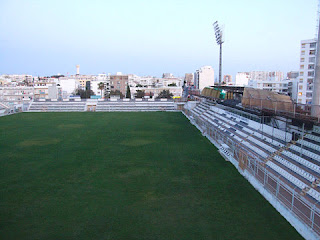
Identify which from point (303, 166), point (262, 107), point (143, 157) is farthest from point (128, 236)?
point (262, 107)

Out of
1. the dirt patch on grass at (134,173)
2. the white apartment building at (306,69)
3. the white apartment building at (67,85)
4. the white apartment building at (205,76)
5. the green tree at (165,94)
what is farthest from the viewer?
the white apartment building at (205,76)

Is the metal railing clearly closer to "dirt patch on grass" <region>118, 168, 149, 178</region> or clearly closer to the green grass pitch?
the green grass pitch

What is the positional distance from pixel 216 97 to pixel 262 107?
11.8m

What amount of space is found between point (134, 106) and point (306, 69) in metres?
25.1

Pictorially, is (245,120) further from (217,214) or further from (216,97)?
(217,214)

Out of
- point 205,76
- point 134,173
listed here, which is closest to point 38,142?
point 134,173

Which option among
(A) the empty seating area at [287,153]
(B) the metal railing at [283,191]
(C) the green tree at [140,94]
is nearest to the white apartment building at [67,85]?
(C) the green tree at [140,94]

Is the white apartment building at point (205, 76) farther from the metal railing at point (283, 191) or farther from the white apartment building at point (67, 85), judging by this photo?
the metal railing at point (283, 191)

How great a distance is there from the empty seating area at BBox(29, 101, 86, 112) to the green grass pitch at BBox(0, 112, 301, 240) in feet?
72.7

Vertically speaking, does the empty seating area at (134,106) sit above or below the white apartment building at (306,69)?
below

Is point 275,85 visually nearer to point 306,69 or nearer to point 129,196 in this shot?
point 306,69

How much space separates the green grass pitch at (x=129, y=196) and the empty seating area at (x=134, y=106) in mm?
21796

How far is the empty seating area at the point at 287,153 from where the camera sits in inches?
309

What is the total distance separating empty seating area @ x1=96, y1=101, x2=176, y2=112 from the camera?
36281mm
